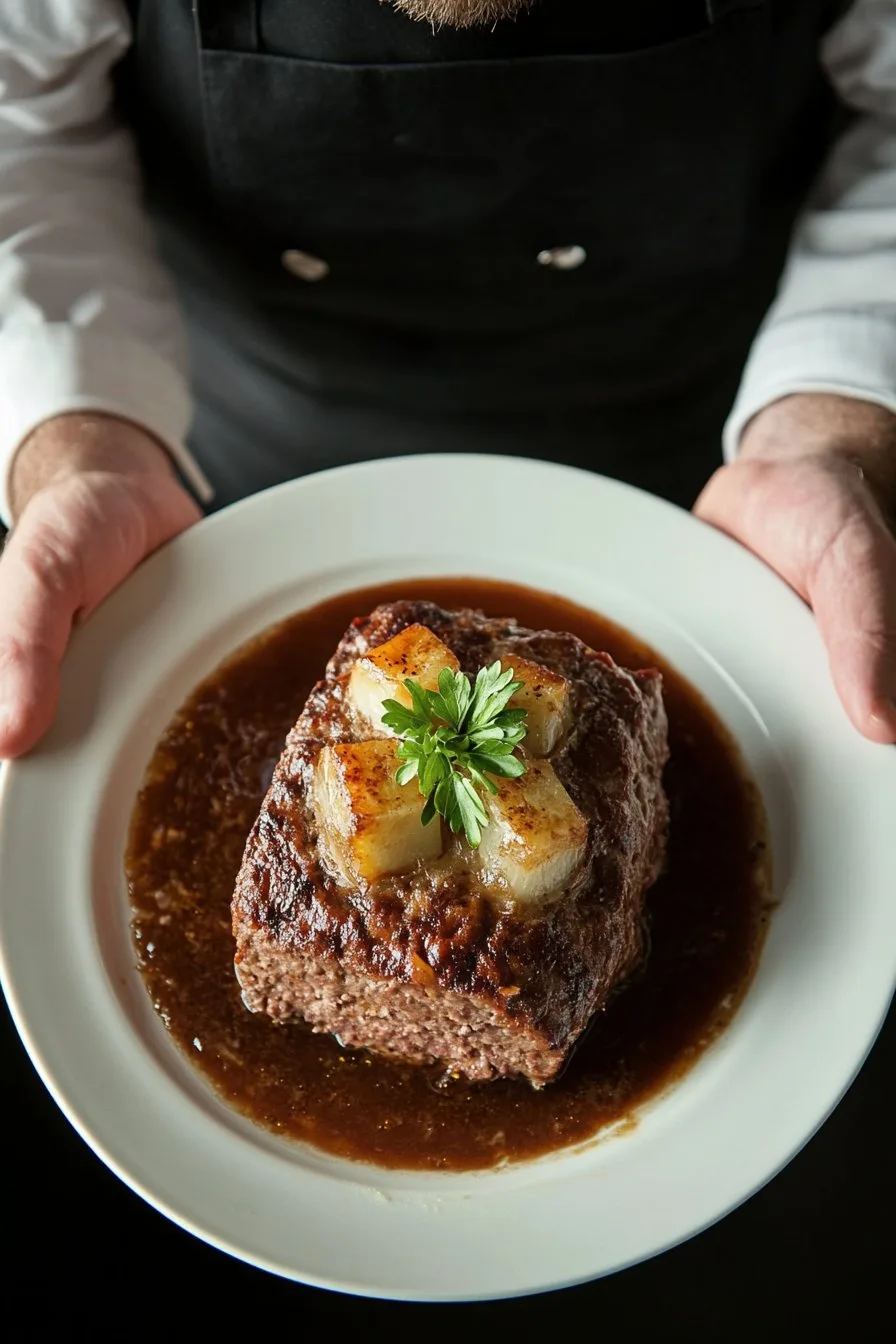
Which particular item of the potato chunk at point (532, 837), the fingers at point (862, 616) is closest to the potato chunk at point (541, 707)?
the potato chunk at point (532, 837)

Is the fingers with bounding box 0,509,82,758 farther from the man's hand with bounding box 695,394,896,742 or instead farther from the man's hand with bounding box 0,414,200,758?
the man's hand with bounding box 695,394,896,742

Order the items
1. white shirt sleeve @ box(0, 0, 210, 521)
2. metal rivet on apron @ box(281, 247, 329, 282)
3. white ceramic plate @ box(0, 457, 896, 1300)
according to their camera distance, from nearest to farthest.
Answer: white ceramic plate @ box(0, 457, 896, 1300) < white shirt sleeve @ box(0, 0, 210, 521) < metal rivet on apron @ box(281, 247, 329, 282)

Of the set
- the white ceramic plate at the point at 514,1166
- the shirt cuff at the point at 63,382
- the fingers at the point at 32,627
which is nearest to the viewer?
the white ceramic plate at the point at 514,1166

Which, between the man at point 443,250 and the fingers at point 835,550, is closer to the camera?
the fingers at point 835,550

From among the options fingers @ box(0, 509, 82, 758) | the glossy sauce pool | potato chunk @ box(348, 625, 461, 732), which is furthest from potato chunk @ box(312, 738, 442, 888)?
fingers @ box(0, 509, 82, 758)

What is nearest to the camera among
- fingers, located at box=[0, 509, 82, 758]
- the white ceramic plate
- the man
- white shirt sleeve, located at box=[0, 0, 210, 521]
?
the white ceramic plate

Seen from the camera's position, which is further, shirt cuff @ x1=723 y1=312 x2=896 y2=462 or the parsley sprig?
shirt cuff @ x1=723 y1=312 x2=896 y2=462

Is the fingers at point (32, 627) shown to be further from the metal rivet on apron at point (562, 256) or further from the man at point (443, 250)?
the metal rivet on apron at point (562, 256)

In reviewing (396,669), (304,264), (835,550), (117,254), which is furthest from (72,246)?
(835,550)
